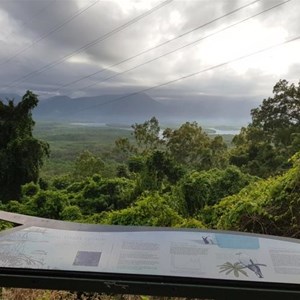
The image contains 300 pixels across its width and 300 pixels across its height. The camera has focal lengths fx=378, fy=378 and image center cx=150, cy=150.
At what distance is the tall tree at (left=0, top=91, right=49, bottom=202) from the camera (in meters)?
13.0

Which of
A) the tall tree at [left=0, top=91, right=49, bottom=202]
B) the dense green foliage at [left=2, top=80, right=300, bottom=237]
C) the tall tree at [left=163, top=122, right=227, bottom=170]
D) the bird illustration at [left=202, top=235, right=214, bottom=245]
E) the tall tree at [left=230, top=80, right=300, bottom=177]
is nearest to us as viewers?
the bird illustration at [left=202, top=235, right=214, bottom=245]

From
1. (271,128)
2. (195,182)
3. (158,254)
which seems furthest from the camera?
(271,128)

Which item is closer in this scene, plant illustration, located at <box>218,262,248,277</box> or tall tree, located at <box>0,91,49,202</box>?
plant illustration, located at <box>218,262,248,277</box>

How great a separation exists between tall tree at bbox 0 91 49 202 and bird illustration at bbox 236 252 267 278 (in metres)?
12.5

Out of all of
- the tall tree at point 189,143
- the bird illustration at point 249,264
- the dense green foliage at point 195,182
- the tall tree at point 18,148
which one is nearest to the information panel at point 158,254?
the bird illustration at point 249,264

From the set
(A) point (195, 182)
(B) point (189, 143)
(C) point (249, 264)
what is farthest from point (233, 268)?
(B) point (189, 143)

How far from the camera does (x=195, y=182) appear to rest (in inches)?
238

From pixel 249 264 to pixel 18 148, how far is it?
508 inches

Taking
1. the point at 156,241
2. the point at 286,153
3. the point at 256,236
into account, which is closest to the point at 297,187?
the point at 256,236

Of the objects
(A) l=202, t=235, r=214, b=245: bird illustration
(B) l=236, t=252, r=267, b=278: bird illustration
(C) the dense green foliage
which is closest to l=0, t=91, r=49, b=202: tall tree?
(C) the dense green foliage

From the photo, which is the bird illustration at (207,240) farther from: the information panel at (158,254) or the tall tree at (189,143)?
the tall tree at (189,143)

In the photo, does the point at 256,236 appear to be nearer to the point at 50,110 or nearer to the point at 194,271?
the point at 194,271

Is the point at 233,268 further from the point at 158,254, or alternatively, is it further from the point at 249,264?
the point at 158,254

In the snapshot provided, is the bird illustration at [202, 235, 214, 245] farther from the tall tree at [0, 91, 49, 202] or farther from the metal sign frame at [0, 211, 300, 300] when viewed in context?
the tall tree at [0, 91, 49, 202]
